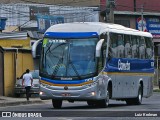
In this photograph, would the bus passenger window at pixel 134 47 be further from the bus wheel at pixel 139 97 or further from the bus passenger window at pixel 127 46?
the bus wheel at pixel 139 97

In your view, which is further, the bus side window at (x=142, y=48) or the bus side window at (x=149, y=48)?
the bus side window at (x=149, y=48)

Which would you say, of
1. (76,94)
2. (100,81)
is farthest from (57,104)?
(100,81)

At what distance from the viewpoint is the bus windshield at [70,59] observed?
2545 cm

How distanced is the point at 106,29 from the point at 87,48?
1.69 metres

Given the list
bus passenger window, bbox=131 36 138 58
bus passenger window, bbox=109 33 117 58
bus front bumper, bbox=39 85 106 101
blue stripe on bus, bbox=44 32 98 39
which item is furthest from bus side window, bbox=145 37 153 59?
bus front bumper, bbox=39 85 106 101

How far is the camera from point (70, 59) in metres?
25.5

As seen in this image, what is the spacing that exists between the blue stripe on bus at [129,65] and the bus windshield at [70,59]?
124cm

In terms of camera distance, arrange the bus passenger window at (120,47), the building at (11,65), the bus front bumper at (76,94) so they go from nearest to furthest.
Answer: the bus front bumper at (76,94), the bus passenger window at (120,47), the building at (11,65)

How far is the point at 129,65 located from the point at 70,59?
15.0 feet

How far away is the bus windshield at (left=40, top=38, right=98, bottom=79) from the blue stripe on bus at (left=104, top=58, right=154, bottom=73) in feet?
4.08

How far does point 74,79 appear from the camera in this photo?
2533 centimetres

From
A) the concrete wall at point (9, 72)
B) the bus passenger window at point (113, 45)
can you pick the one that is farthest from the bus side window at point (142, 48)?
the concrete wall at point (9, 72)

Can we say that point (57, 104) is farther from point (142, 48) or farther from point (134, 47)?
point (142, 48)

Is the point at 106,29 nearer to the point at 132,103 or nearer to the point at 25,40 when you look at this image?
the point at 132,103
